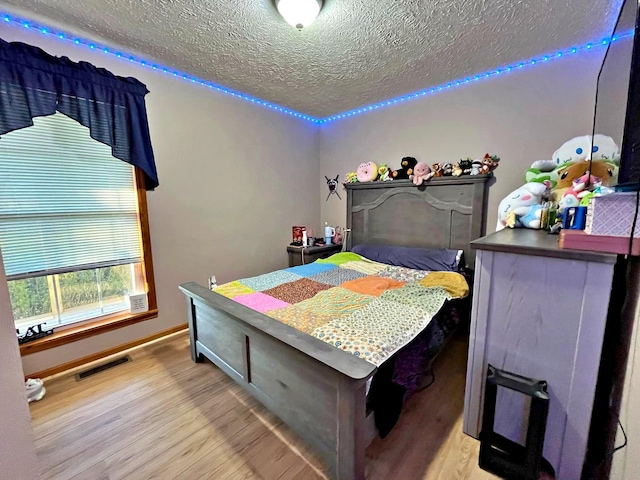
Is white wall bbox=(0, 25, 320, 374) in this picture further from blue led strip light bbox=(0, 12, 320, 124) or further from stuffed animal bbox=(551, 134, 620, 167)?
stuffed animal bbox=(551, 134, 620, 167)

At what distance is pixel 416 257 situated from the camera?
9.14ft

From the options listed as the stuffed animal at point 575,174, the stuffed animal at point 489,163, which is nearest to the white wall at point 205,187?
the stuffed animal at point 489,163

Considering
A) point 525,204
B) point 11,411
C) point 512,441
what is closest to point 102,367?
point 11,411

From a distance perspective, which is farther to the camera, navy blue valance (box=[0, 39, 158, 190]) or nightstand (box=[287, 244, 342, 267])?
nightstand (box=[287, 244, 342, 267])

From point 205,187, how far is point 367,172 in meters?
1.87

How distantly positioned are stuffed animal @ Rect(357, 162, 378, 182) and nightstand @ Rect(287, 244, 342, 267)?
3.18 feet

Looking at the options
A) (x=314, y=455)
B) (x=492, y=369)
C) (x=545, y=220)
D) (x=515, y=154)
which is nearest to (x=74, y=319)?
(x=314, y=455)

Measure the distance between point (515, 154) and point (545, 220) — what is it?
38.8 inches

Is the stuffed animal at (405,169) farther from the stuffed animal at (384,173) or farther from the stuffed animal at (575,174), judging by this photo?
the stuffed animal at (575,174)

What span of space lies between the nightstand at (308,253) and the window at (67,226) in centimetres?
164

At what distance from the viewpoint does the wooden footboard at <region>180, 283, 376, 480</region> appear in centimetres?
111

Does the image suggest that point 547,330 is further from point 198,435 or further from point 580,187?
point 198,435

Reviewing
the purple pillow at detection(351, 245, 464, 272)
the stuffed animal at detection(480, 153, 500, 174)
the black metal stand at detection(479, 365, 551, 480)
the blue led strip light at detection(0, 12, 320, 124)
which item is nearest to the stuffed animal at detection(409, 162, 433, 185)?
the stuffed animal at detection(480, 153, 500, 174)

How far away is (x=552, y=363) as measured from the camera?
119 centimetres
